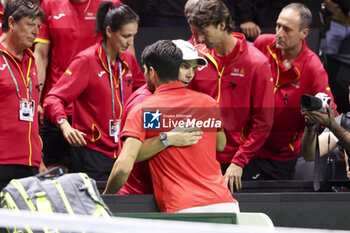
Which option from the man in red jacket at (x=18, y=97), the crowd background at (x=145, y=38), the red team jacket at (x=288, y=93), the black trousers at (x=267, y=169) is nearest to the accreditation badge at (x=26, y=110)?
the man in red jacket at (x=18, y=97)

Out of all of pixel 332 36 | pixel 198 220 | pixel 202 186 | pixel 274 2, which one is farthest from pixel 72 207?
pixel 332 36

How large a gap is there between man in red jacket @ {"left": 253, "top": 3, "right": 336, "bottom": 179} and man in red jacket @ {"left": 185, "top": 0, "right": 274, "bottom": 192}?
392mm

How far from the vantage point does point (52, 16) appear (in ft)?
15.8

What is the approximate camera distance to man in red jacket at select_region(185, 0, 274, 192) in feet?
13.9

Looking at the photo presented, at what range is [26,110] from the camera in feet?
13.9

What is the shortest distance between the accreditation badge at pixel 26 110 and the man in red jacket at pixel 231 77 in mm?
963

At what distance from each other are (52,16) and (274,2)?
162 centimetres

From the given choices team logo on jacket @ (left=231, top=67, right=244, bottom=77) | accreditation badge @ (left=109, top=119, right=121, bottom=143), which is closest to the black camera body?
team logo on jacket @ (left=231, top=67, right=244, bottom=77)

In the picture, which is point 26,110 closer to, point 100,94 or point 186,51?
point 100,94

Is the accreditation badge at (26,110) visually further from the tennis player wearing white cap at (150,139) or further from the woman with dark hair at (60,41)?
the tennis player wearing white cap at (150,139)

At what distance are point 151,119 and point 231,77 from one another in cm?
113

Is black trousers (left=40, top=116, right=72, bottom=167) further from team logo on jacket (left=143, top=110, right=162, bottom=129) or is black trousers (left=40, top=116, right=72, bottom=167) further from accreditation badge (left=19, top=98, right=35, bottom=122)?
team logo on jacket (left=143, top=110, right=162, bottom=129)

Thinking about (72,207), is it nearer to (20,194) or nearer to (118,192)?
(20,194)

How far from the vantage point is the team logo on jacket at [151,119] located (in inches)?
131
